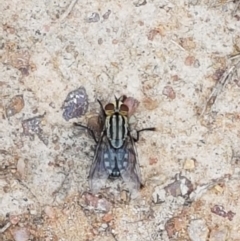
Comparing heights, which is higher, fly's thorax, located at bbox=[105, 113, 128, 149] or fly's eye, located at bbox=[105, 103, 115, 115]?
fly's eye, located at bbox=[105, 103, 115, 115]

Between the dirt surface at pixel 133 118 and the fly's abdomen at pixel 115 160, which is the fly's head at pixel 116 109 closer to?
the dirt surface at pixel 133 118

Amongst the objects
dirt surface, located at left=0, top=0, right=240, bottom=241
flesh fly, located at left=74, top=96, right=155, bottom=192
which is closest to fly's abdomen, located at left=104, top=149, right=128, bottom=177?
flesh fly, located at left=74, top=96, right=155, bottom=192

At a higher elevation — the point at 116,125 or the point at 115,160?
the point at 116,125

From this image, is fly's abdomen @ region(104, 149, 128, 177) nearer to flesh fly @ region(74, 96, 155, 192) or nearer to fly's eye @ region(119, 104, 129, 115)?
flesh fly @ region(74, 96, 155, 192)

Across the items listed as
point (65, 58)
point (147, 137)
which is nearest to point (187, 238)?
point (147, 137)

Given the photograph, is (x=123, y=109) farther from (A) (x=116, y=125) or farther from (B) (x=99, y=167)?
(B) (x=99, y=167)

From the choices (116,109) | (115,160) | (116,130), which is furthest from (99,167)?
(116,109)

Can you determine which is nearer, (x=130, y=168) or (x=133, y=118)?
(x=130, y=168)
